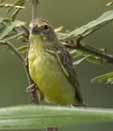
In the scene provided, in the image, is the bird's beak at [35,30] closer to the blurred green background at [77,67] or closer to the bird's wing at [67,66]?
the bird's wing at [67,66]

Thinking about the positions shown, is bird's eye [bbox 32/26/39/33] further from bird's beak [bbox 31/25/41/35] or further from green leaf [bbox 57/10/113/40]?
green leaf [bbox 57/10/113/40]

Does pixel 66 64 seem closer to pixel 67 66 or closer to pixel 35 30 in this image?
pixel 67 66

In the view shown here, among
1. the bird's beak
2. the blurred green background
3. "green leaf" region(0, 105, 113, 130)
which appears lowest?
the blurred green background

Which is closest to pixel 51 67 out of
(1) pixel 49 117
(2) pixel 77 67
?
(1) pixel 49 117

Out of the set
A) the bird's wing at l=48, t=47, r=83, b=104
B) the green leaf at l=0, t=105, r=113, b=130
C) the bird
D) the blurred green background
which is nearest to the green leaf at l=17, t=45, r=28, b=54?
the bird

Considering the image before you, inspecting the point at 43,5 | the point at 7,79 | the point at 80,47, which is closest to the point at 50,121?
the point at 80,47

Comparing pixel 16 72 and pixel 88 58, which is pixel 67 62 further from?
pixel 16 72

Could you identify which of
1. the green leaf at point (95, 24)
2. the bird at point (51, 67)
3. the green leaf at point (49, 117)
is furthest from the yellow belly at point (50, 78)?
the green leaf at point (49, 117)
